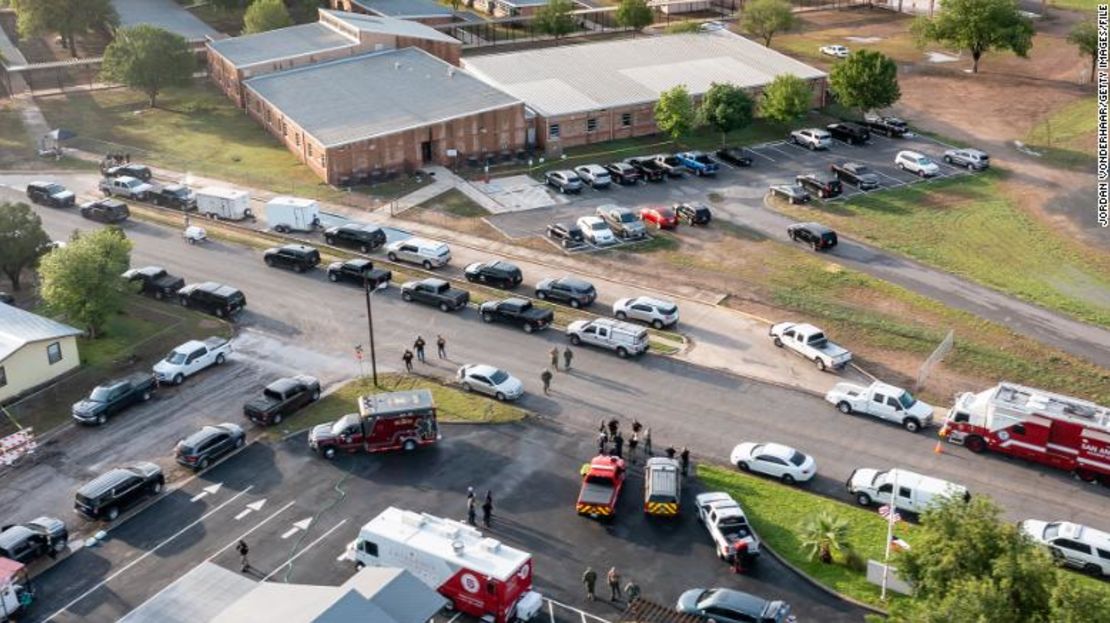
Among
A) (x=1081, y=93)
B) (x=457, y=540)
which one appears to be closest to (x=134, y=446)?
(x=457, y=540)

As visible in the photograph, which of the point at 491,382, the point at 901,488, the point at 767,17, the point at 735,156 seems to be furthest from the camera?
the point at 767,17

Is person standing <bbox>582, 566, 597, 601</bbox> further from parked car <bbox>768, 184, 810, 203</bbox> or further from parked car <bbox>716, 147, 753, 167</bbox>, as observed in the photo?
parked car <bbox>716, 147, 753, 167</bbox>

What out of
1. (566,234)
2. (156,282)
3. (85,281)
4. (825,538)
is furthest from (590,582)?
(156,282)

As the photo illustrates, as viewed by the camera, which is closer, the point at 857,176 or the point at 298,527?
the point at 298,527

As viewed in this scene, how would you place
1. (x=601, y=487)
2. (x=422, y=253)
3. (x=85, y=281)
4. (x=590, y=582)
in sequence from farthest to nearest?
(x=422, y=253), (x=85, y=281), (x=601, y=487), (x=590, y=582)

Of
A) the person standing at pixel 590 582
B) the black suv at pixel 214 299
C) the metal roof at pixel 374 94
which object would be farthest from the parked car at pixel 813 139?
the person standing at pixel 590 582

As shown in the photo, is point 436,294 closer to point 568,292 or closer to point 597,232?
point 568,292

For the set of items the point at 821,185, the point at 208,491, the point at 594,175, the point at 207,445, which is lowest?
the point at 208,491

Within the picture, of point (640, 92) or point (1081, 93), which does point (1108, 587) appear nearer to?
point (640, 92)
